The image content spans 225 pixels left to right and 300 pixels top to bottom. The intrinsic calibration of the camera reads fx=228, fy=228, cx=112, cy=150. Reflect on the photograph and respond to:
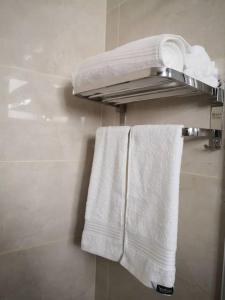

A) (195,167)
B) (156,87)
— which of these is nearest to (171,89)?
(156,87)

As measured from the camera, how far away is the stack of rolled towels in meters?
0.59

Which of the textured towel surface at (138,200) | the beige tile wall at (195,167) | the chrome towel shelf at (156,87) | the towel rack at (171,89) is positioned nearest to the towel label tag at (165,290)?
the textured towel surface at (138,200)

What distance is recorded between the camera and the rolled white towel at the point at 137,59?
584 millimetres

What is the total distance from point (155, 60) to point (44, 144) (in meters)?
0.59

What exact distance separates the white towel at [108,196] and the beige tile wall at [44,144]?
0.65 ft

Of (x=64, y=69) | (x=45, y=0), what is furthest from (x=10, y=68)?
(x=45, y=0)

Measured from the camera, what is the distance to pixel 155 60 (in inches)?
22.9

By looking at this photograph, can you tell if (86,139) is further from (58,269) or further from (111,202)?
(58,269)

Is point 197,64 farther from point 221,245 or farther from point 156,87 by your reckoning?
point 221,245

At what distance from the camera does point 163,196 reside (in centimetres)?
68

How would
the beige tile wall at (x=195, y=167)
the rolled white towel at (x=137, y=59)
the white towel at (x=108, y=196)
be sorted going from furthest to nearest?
the white towel at (x=108, y=196) → the beige tile wall at (x=195, y=167) → the rolled white towel at (x=137, y=59)

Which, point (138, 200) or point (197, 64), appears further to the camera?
point (138, 200)

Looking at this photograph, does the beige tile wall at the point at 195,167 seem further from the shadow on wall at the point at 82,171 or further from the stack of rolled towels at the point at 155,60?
the shadow on wall at the point at 82,171

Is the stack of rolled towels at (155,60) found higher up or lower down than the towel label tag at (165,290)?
higher up
